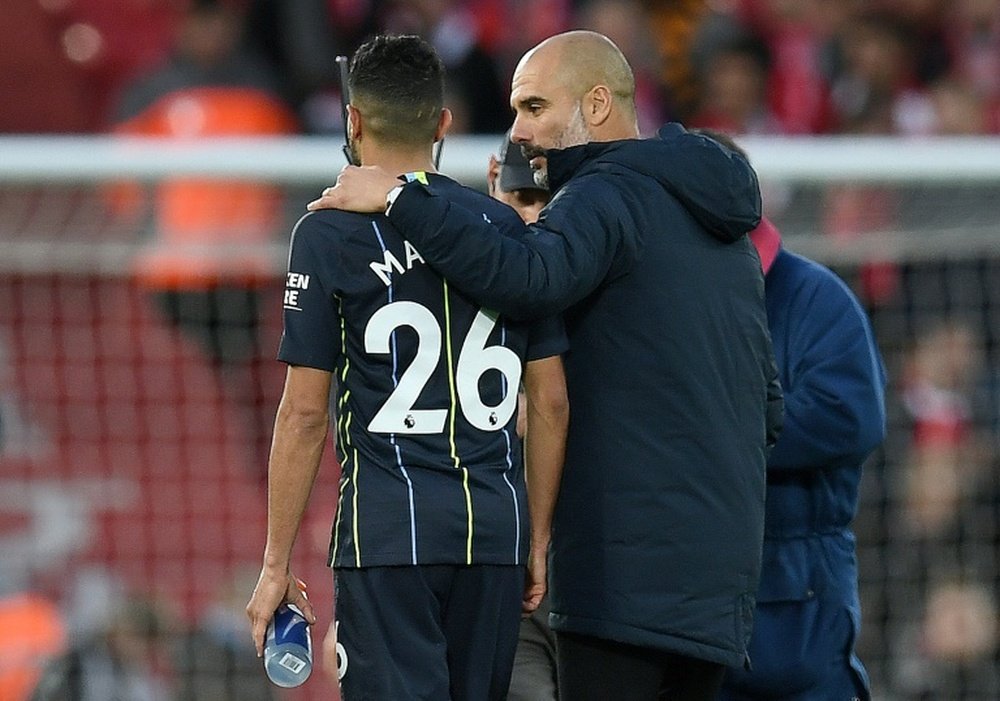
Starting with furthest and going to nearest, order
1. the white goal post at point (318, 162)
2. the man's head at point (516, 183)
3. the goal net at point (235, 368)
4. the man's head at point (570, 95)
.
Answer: the goal net at point (235, 368) → the white goal post at point (318, 162) → the man's head at point (516, 183) → the man's head at point (570, 95)

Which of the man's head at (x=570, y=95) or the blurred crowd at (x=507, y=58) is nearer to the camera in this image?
the man's head at (x=570, y=95)

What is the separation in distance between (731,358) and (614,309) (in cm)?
23

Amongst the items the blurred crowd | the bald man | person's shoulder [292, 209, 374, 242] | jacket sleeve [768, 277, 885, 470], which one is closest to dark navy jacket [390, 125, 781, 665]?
the bald man

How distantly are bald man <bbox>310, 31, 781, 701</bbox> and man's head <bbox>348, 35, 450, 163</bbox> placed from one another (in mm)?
86

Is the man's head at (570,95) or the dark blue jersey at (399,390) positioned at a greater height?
the man's head at (570,95)

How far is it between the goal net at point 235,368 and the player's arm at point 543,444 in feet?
7.73

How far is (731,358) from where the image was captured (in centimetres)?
309

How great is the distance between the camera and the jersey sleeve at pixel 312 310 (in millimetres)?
2893

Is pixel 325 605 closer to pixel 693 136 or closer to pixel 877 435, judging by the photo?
pixel 877 435

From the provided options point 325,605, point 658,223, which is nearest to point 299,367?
point 658,223

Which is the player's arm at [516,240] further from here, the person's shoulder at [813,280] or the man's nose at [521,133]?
the person's shoulder at [813,280]

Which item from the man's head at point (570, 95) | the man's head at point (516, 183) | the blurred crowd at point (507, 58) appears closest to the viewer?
the man's head at point (570, 95)

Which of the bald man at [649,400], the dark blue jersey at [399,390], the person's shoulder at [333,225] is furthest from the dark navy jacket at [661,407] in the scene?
the person's shoulder at [333,225]

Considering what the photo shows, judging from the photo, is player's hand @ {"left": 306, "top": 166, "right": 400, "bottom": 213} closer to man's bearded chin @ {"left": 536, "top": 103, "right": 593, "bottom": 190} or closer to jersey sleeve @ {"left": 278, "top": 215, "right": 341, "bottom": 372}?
jersey sleeve @ {"left": 278, "top": 215, "right": 341, "bottom": 372}
